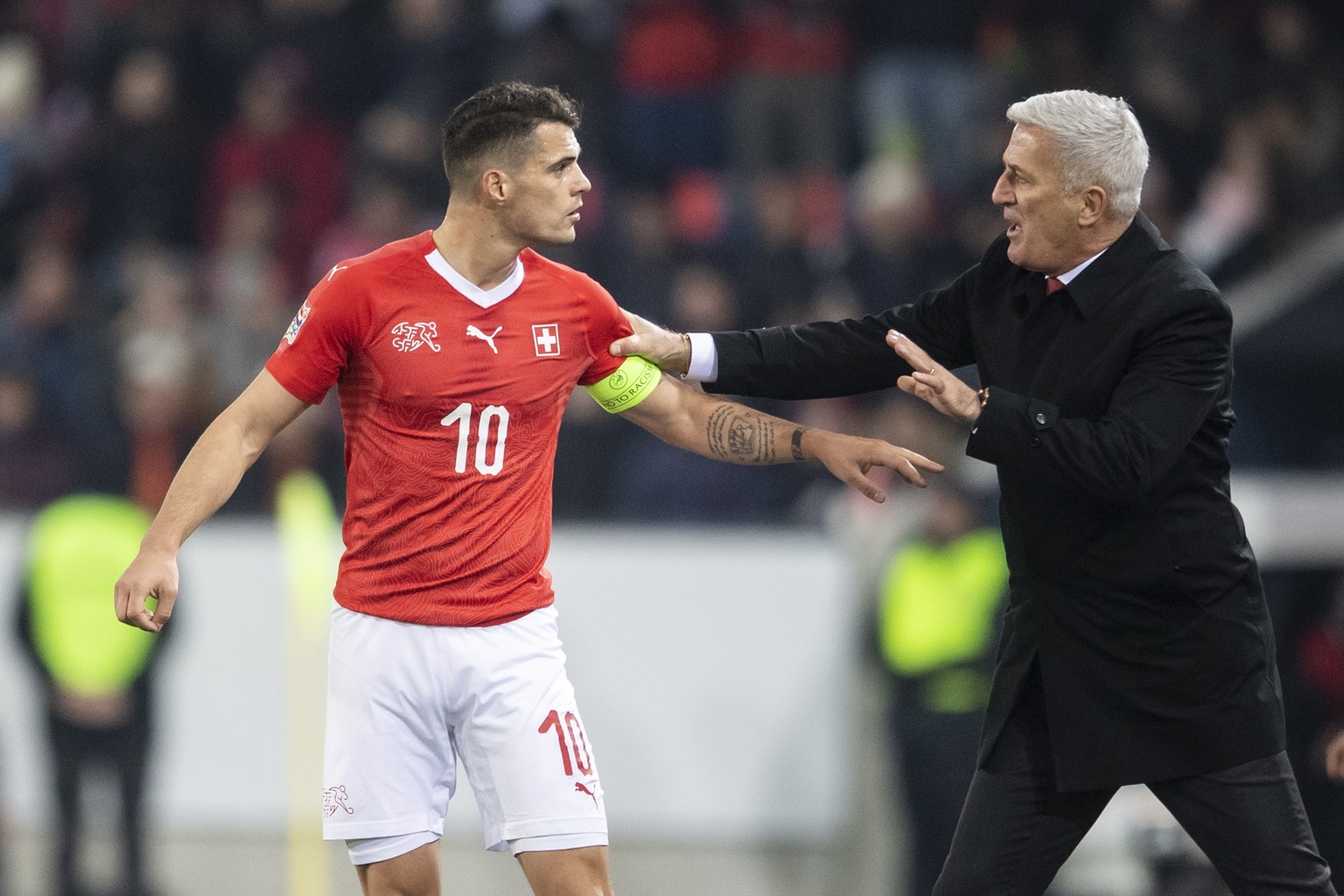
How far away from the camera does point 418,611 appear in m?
4.25

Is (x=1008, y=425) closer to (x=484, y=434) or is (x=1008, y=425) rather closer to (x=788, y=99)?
(x=484, y=434)

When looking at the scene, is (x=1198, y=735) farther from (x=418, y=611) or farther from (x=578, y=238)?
(x=578, y=238)

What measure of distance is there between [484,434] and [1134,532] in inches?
59.5

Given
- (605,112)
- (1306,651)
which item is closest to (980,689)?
(1306,651)

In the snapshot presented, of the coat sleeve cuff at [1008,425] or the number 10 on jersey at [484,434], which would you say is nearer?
the coat sleeve cuff at [1008,425]

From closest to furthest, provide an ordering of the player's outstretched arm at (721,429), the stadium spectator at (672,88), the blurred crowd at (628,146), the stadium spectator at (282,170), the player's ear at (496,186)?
the player's ear at (496,186) → the player's outstretched arm at (721,429) → the blurred crowd at (628,146) → the stadium spectator at (282,170) → the stadium spectator at (672,88)

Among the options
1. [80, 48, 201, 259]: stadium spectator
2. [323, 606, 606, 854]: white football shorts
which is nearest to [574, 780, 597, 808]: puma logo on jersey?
[323, 606, 606, 854]: white football shorts

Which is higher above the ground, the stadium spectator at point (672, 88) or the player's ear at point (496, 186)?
the stadium spectator at point (672, 88)

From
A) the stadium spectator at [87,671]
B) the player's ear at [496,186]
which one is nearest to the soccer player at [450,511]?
the player's ear at [496,186]

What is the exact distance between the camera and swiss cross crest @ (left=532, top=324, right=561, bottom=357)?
4.36 m

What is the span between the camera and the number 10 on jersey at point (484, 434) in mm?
4270

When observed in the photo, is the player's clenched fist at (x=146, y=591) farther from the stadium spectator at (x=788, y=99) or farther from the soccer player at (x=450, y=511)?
the stadium spectator at (x=788, y=99)

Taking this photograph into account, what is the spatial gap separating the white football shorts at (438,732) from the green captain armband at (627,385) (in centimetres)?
66

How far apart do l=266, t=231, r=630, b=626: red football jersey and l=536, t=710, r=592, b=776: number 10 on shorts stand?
27cm
